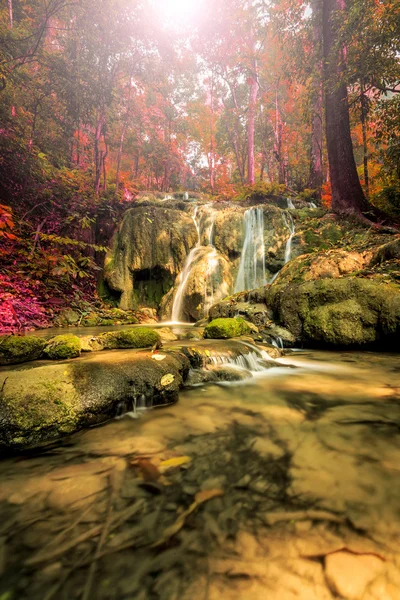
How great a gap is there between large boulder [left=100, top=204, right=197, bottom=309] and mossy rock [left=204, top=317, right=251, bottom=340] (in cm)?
618

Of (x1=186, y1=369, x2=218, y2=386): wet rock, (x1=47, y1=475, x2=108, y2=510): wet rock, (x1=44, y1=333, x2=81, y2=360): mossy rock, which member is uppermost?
(x1=44, y1=333, x2=81, y2=360): mossy rock

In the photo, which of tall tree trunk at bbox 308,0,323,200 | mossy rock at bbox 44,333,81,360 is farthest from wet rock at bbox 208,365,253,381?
tall tree trunk at bbox 308,0,323,200

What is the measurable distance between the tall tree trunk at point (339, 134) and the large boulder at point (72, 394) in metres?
9.16

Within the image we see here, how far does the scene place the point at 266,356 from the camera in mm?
4820

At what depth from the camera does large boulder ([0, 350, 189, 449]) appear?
213 centimetres

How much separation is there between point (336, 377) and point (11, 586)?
12.2ft

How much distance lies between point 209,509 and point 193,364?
2.48 metres

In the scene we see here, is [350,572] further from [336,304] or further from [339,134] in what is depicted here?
[339,134]


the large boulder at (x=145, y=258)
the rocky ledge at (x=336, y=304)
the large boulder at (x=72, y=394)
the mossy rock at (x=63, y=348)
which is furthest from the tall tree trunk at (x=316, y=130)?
the large boulder at (x=72, y=394)

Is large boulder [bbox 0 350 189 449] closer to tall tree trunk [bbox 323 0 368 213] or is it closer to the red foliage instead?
tall tree trunk [bbox 323 0 368 213]

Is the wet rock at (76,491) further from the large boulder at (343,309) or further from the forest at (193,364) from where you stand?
the large boulder at (343,309)

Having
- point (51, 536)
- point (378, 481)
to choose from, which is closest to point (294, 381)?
point (378, 481)

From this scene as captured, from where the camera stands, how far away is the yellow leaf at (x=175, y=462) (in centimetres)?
184

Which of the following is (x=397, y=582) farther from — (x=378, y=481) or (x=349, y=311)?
(x=349, y=311)
